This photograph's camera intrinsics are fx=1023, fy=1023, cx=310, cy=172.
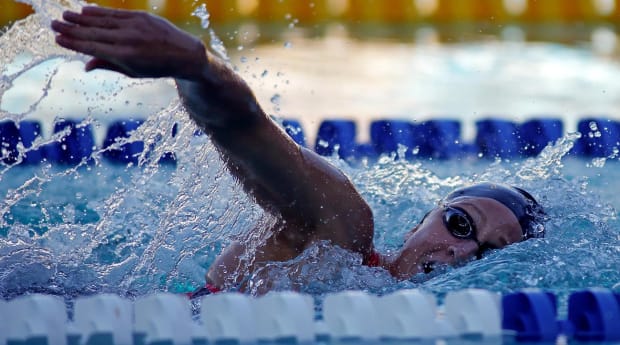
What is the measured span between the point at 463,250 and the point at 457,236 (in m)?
0.03

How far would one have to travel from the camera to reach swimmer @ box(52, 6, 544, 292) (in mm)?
1594

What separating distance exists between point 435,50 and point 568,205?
3.93 meters

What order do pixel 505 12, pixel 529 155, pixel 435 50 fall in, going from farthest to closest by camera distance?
pixel 505 12 → pixel 435 50 → pixel 529 155

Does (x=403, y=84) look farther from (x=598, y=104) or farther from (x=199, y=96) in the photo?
(x=199, y=96)

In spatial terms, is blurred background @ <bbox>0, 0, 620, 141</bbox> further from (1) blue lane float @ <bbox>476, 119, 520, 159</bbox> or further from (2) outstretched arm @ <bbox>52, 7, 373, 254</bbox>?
(2) outstretched arm @ <bbox>52, 7, 373, 254</bbox>

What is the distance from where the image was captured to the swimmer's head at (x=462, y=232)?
7.20ft

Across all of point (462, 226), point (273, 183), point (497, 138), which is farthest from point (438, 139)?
point (273, 183)

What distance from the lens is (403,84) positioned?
596cm

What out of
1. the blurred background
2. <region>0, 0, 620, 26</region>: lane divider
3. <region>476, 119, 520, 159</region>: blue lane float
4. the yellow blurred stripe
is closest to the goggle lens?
<region>476, 119, 520, 159</region>: blue lane float

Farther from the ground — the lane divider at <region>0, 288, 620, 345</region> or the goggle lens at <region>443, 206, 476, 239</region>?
the goggle lens at <region>443, 206, 476, 239</region>

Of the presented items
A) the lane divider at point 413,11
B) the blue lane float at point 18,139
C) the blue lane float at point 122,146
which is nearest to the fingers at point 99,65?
the blue lane float at point 18,139

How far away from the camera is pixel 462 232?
7.27 feet

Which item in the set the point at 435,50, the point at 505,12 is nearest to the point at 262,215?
the point at 435,50

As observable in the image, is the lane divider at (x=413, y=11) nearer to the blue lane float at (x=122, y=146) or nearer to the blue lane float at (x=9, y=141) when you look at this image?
the blue lane float at (x=122, y=146)
